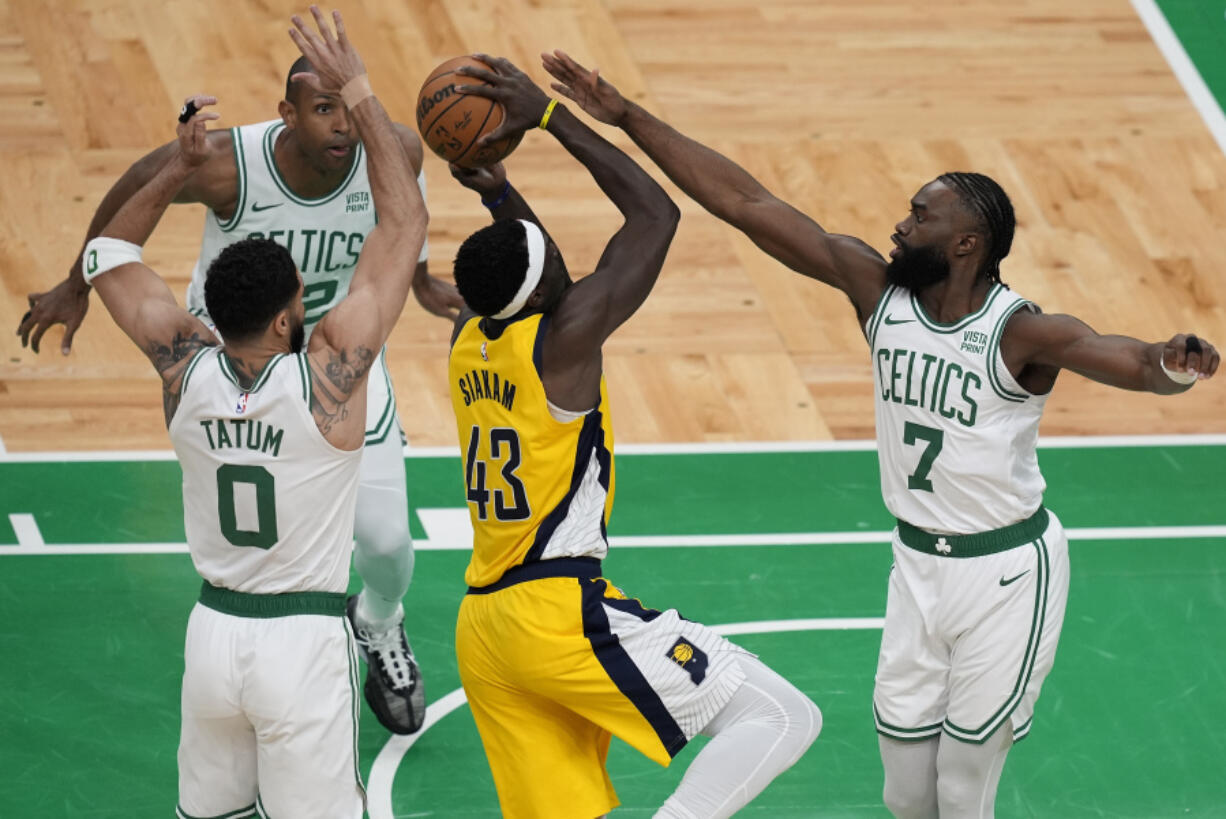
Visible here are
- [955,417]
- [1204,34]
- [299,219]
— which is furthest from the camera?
[1204,34]

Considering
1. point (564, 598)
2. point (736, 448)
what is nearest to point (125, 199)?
point (564, 598)

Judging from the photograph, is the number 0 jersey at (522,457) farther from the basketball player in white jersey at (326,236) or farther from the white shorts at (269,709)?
the basketball player in white jersey at (326,236)

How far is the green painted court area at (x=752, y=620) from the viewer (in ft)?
23.2

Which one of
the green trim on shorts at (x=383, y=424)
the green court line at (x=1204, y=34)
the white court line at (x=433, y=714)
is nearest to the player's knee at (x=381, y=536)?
the green trim on shorts at (x=383, y=424)

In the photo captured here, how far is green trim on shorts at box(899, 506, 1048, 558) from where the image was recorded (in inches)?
231

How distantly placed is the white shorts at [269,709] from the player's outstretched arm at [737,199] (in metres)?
1.89

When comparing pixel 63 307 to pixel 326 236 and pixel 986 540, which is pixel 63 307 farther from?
pixel 986 540

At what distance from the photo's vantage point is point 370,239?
18.9 ft

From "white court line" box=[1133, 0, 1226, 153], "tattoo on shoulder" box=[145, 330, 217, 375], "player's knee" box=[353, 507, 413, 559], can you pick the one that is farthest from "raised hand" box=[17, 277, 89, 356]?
"white court line" box=[1133, 0, 1226, 153]

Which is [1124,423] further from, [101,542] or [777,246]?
[101,542]

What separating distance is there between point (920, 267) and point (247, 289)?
6.97 feet

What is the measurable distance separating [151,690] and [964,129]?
716 cm

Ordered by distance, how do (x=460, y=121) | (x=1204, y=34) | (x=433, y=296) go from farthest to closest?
(x=1204, y=34) < (x=433, y=296) < (x=460, y=121)

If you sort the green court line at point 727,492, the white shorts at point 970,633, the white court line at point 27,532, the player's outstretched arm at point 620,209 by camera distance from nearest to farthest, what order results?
the player's outstretched arm at point 620,209
the white shorts at point 970,633
the white court line at point 27,532
the green court line at point 727,492
